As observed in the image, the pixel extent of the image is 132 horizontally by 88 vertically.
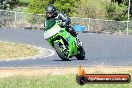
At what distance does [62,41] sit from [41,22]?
2376cm

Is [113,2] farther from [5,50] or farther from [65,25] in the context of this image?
[65,25]

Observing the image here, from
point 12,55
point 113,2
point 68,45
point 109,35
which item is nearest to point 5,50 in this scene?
point 12,55

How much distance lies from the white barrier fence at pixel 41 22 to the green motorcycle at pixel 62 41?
20.0 m

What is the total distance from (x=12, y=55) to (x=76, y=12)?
21.1 metres

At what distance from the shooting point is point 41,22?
132ft

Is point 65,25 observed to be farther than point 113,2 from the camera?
No

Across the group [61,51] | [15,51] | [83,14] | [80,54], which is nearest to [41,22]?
[83,14]

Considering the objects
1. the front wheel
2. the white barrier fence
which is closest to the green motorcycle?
the front wheel

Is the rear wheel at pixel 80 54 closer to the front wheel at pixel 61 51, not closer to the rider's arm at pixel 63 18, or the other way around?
the front wheel at pixel 61 51

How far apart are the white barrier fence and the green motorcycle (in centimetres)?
1997

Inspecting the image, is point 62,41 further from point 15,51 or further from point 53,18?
point 15,51

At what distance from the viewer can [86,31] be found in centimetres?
3809

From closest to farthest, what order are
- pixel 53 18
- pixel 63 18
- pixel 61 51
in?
pixel 53 18 → pixel 63 18 → pixel 61 51

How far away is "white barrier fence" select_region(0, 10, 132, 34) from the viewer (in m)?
37.2
